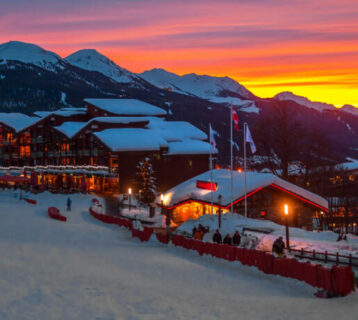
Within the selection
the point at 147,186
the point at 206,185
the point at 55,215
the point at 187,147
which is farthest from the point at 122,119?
the point at 55,215

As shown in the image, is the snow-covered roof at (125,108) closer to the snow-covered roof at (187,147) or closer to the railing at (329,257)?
the snow-covered roof at (187,147)

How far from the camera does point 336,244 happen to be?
1077 inches

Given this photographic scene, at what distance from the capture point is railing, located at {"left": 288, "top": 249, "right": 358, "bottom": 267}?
2155cm

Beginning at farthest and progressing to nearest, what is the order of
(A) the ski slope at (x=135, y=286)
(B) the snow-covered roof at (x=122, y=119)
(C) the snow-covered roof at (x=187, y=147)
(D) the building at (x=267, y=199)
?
(B) the snow-covered roof at (x=122, y=119), (C) the snow-covered roof at (x=187, y=147), (D) the building at (x=267, y=199), (A) the ski slope at (x=135, y=286)

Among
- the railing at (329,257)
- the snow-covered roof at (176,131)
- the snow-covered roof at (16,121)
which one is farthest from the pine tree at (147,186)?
the snow-covered roof at (16,121)

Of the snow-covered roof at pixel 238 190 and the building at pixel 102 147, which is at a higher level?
the building at pixel 102 147

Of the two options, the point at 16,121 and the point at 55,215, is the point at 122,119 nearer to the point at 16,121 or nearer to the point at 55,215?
the point at 16,121

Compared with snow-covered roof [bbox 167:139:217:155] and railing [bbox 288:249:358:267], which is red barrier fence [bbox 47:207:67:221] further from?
snow-covered roof [bbox 167:139:217:155]

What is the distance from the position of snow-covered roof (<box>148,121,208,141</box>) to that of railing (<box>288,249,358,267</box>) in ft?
163

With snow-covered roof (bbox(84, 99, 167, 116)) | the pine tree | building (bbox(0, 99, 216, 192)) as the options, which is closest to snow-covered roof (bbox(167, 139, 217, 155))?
building (bbox(0, 99, 216, 192))

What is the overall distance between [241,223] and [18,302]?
76.2ft

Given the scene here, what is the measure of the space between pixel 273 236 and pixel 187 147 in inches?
1659

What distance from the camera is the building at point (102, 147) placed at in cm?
6494

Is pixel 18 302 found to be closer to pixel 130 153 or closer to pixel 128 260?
pixel 128 260
